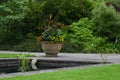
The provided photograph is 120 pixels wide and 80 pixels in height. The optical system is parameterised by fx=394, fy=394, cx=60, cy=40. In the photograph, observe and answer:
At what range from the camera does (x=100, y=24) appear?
22266 millimetres

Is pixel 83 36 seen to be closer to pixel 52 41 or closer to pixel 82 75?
pixel 52 41

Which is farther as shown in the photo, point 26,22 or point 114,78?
point 26,22

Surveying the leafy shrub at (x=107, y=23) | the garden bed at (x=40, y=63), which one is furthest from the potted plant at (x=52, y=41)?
the leafy shrub at (x=107, y=23)

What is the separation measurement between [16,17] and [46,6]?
203 cm

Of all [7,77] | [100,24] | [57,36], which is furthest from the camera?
[100,24]

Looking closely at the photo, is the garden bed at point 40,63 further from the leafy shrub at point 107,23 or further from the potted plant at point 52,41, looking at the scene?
the leafy shrub at point 107,23

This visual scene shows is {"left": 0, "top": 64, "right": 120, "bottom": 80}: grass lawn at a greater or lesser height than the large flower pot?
greater

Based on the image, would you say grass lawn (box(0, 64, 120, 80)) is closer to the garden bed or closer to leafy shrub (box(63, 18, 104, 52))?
the garden bed

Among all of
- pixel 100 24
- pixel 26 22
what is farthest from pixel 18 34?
pixel 100 24

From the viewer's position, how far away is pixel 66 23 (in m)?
23.8

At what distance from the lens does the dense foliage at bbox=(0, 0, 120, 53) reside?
21.2 meters

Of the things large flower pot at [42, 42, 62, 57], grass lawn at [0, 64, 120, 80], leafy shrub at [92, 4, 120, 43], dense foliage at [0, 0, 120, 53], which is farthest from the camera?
leafy shrub at [92, 4, 120, 43]

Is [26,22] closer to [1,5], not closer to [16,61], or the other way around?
[1,5]

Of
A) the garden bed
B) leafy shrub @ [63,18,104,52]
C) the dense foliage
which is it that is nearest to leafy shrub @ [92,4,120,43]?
the dense foliage
